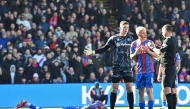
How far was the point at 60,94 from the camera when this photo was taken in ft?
69.0

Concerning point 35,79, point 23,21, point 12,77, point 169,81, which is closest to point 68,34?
point 23,21

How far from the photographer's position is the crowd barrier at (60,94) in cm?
2077

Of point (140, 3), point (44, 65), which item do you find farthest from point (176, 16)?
point (44, 65)

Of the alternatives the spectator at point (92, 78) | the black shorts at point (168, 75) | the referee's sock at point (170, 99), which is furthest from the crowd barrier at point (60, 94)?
the black shorts at point (168, 75)

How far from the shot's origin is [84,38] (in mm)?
23734

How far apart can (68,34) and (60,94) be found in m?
3.49

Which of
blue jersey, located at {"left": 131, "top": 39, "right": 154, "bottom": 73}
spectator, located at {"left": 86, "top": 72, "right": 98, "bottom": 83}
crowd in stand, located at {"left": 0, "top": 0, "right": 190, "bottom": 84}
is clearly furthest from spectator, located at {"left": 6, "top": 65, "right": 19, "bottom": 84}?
blue jersey, located at {"left": 131, "top": 39, "right": 154, "bottom": 73}

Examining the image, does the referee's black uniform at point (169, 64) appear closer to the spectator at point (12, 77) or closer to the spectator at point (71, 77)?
the spectator at point (71, 77)

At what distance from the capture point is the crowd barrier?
818 inches

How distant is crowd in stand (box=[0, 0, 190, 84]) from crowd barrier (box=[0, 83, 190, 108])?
2.49 feet

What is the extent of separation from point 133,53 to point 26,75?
A: 6947 millimetres

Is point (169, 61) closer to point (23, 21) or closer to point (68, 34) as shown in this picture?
point (68, 34)

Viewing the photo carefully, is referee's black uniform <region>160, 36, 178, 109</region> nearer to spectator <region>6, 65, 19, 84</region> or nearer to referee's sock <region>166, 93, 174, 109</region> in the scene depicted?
referee's sock <region>166, 93, 174, 109</region>

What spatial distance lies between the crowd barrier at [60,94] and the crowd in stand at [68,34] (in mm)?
759
